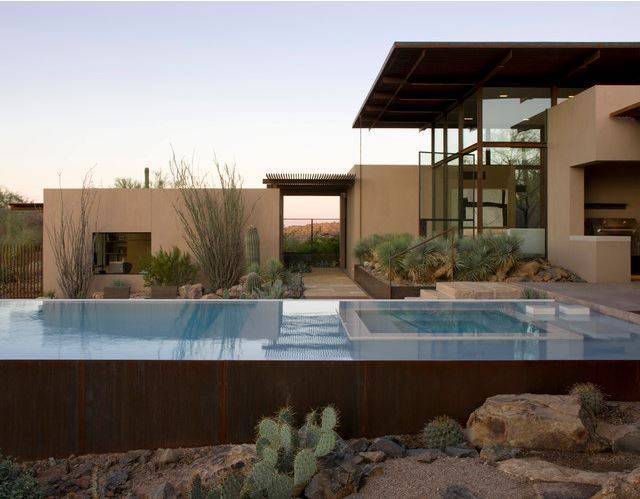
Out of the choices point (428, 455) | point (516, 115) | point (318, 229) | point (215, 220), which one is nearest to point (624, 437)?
point (428, 455)

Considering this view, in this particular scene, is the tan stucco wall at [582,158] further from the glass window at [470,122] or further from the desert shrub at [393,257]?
the desert shrub at [393,257]

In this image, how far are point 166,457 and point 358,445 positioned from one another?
1204mm

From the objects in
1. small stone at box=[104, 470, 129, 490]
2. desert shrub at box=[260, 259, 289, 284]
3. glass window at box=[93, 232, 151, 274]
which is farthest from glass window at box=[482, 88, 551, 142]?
small stone at box=[104, 470, 129, 490]

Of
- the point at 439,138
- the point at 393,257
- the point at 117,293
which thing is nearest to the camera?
the point at 393,257

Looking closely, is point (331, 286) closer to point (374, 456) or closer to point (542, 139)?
point (542, 139)

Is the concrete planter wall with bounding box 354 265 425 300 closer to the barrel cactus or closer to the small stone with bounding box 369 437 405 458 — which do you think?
the barrel cactus

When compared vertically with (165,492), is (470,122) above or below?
above

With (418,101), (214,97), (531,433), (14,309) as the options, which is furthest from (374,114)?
(531,433)

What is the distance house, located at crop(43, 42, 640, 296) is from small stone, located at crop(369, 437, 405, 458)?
7.41 metres

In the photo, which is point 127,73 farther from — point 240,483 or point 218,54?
point 240,483

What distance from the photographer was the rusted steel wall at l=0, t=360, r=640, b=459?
425 cm

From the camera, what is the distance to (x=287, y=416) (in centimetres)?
400

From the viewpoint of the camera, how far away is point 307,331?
218 inches

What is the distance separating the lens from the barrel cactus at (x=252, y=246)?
13.8 meters
